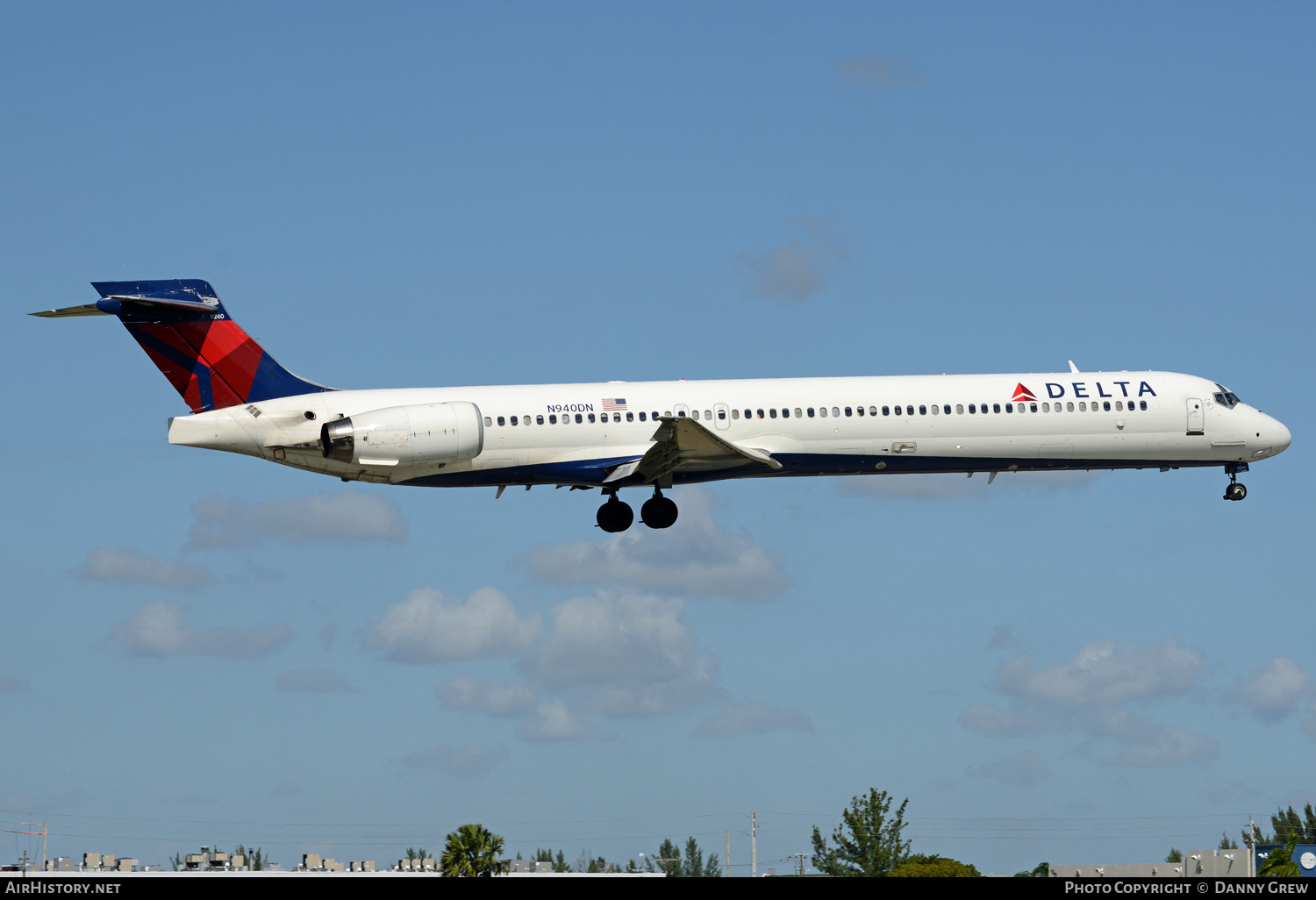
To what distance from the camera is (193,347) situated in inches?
1516

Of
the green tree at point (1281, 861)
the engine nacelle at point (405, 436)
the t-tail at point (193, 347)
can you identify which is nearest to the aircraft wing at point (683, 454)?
the engine nacelle at point (405, 436)

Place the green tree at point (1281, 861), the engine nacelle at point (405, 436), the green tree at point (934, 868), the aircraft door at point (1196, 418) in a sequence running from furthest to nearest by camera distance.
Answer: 1. the green tree at point (934, 868)
2. the green tree at point (1281, 861)
3. the aircraft door at point (1196, 418)
4. the engine nacelle at point (405, 436)

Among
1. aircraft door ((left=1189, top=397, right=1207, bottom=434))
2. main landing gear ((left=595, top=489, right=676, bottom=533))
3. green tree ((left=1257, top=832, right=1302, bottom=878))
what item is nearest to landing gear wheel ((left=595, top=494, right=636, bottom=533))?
main landing gear ((left=595, top=489, right=676, bottom=533))

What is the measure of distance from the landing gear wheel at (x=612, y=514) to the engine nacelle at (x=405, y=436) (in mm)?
4514

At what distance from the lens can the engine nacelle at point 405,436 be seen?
36719 mm

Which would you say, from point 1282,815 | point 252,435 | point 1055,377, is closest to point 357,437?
point 252,435

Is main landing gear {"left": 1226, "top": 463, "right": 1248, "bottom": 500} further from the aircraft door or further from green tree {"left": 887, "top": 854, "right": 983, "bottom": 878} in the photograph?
green tree {"left": 887, "top": 854, "right": 983, "bottom": 878}

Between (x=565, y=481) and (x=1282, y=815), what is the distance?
8978cm

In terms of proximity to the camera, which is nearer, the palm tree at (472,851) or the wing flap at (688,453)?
the wing flap at (688,453)

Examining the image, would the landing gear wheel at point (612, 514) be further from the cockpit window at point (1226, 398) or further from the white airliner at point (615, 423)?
the cockpit window at point (1226, 398)

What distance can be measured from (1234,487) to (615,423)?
1739cm

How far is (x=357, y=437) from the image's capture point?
1443 inches

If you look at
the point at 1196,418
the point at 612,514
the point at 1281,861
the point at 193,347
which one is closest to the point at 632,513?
the point at 612,514
